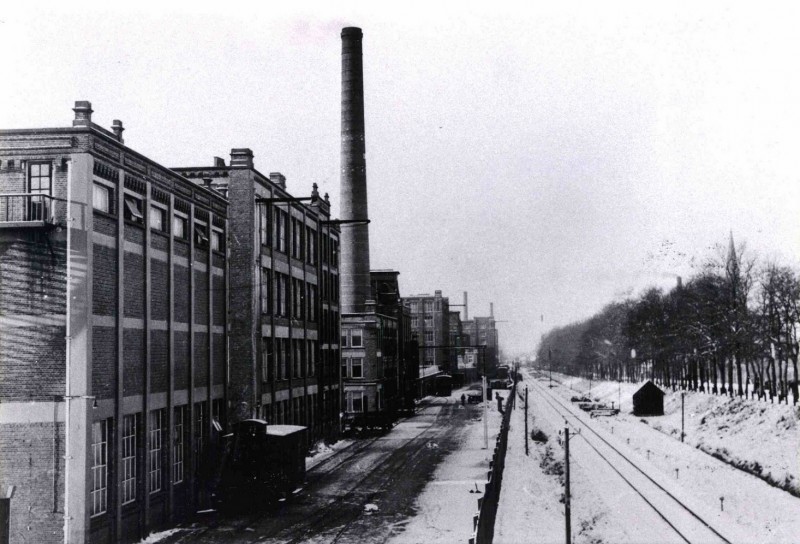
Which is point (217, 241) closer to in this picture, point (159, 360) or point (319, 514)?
point (159, 360)

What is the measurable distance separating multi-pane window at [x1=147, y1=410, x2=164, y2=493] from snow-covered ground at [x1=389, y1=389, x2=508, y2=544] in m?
7.32

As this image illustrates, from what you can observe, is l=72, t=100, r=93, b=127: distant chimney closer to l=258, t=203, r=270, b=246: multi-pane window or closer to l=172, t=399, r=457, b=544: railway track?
l=172, t=399, r=457, b=544: railway track

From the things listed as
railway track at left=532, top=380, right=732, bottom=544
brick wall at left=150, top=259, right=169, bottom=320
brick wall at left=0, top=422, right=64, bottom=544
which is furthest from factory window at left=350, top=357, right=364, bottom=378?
brick wall at left=0, top=422, right=64, bottom=544

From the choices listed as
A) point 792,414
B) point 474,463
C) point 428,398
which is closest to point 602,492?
point 474,463

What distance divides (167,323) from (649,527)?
17.6 metres

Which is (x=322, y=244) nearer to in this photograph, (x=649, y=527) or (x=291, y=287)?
(x=291, y=287)

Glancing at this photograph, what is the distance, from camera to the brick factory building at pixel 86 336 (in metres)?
18.7

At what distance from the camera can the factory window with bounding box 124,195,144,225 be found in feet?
72.6

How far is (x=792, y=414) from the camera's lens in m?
41.8

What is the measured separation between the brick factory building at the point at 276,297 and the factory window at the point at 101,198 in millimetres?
12188

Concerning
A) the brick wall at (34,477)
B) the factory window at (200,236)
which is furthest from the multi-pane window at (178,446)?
the brick wall at (34,477)

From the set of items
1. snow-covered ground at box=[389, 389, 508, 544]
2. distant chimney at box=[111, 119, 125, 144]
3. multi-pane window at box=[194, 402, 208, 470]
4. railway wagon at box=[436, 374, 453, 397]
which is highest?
distant chimney at box=[111, 119, 125, 144]

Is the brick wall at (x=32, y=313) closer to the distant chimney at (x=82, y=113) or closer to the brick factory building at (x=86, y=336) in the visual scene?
the brick factory building at (x=86, y=336)

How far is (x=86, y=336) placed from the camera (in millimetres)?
19141
